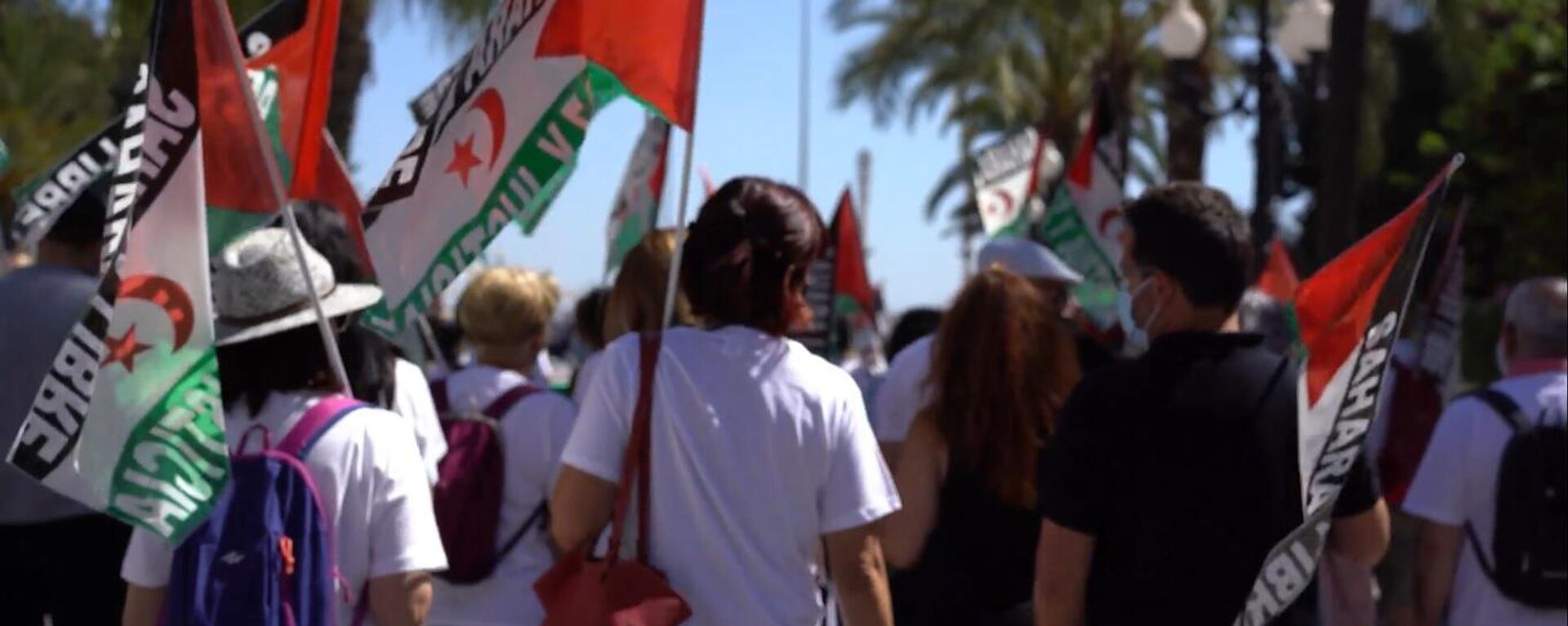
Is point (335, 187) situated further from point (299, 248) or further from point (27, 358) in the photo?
point (299, 248)

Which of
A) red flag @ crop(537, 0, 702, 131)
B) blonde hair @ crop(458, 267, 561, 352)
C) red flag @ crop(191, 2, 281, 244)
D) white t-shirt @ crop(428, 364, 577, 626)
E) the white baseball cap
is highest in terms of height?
red flag @ crop(537, 0, 702, 131)

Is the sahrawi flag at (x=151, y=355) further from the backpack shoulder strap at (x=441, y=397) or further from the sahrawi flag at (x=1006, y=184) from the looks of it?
the sahrawi flag at (x=1006, y=184)

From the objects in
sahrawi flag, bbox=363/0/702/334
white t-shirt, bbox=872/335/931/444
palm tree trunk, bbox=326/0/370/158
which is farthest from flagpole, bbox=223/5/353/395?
palm tree trunk, bbox=326/0/370/158

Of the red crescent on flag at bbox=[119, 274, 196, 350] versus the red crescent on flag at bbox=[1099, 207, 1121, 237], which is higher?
the red crescent on flag at bbox=[119, 274, 196, 350]

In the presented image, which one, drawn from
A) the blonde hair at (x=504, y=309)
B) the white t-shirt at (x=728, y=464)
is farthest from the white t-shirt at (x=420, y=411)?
the white t-shirt at (x=728, y=464)

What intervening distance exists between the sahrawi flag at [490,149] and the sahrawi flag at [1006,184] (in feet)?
22.0

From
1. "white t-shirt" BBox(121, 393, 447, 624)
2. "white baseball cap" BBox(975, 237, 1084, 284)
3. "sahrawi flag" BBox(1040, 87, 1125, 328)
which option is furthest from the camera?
"sahrawi flag" BBox(1040, 87, 1125, 328)

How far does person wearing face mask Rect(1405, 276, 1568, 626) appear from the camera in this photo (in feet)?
18.0

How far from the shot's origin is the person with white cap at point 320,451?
3834 mm

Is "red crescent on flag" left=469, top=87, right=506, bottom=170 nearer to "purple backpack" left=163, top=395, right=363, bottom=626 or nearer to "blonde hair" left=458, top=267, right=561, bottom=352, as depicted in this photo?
"purple backpack" left=163, top=395, right=363, bottom=626

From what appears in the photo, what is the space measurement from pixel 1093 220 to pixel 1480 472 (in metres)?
4.47

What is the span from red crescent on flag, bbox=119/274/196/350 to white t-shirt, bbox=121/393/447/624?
0.22 metres

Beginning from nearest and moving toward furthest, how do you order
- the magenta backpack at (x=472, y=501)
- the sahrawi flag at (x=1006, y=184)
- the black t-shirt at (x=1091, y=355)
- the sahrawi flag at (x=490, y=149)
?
the sahrawi flag at (x=490, y=149) < the magenta backpack at (x=472, y=501) < the black t-shirt at (x=1091, y=355) < the sahrawi flag at (x=1006, y=184)

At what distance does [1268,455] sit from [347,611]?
1606 millimetres
